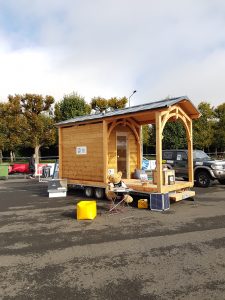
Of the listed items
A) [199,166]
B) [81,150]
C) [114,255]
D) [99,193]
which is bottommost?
[114,255]

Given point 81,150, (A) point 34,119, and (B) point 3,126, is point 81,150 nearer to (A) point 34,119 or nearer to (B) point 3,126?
(A) point 34,119

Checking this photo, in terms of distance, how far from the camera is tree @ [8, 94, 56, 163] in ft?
118

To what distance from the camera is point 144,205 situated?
10688 mm

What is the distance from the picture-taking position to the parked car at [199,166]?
15.9 m

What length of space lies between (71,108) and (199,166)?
86.0 feet

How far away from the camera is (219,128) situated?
46.8 m

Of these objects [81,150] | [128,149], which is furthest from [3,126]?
[128,149]

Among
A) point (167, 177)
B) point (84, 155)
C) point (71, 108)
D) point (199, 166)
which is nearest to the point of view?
point (167, 177)

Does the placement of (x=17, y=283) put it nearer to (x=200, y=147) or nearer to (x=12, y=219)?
(x=12, y=219)

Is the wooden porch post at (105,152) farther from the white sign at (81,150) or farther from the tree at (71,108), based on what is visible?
the tree at (71,108)

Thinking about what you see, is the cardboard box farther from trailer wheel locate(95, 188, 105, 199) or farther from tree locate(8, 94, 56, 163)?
tree locate(8, 94, 56, 163)

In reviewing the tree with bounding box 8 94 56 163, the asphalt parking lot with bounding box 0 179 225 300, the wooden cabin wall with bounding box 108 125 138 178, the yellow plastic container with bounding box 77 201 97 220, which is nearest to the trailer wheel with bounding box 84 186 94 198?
the wooden cabin wall with bounding box 108 125 138 178

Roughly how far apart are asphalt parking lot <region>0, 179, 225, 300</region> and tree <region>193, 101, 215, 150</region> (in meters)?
35.1

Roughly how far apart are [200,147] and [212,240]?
3974 cm
